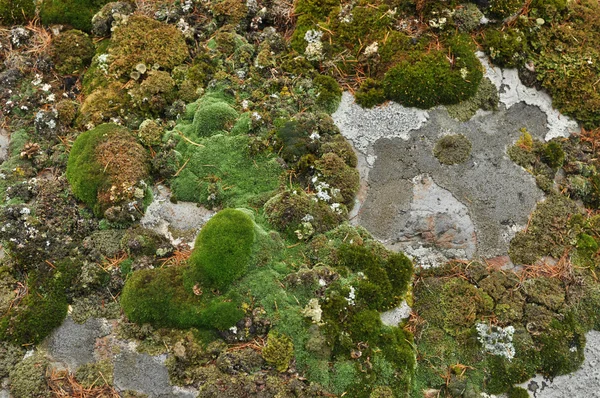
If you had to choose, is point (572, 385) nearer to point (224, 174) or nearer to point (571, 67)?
point (571, 67)

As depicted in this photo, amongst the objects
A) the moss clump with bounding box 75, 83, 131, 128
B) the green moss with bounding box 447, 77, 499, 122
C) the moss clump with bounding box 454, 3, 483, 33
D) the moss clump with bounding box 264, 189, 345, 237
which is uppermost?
the moss clump with bounding box 454, 3, 483, 33

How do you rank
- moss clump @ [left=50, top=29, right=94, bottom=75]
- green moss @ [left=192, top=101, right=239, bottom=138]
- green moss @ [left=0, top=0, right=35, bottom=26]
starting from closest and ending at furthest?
1. green moss @ [left=192, top=101, right=239, bottom=138]
2. moss clump @ [left=50, top=29, right=94, bottom=75]
3. green moss @ [left=0, top=0, right=35, bottom=26]

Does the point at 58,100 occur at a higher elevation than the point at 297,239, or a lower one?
higher

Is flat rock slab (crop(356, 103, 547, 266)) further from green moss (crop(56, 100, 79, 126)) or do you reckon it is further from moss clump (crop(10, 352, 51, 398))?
green moss (crop(56, 100, 79, 126))

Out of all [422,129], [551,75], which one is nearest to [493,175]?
[422,129]

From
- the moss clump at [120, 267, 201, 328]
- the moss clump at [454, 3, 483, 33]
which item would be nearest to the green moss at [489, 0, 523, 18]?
the moss clump at [454, 3, 483, 33]

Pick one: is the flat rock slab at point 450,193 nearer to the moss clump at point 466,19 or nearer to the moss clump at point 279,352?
the moss clump at point 466,19

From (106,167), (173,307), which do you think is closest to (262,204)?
(173,307)

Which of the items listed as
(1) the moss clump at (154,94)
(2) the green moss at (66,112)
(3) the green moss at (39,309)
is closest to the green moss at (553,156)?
(1) the moss clump at (154,94)

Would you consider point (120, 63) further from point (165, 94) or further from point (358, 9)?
point (358, 9)
